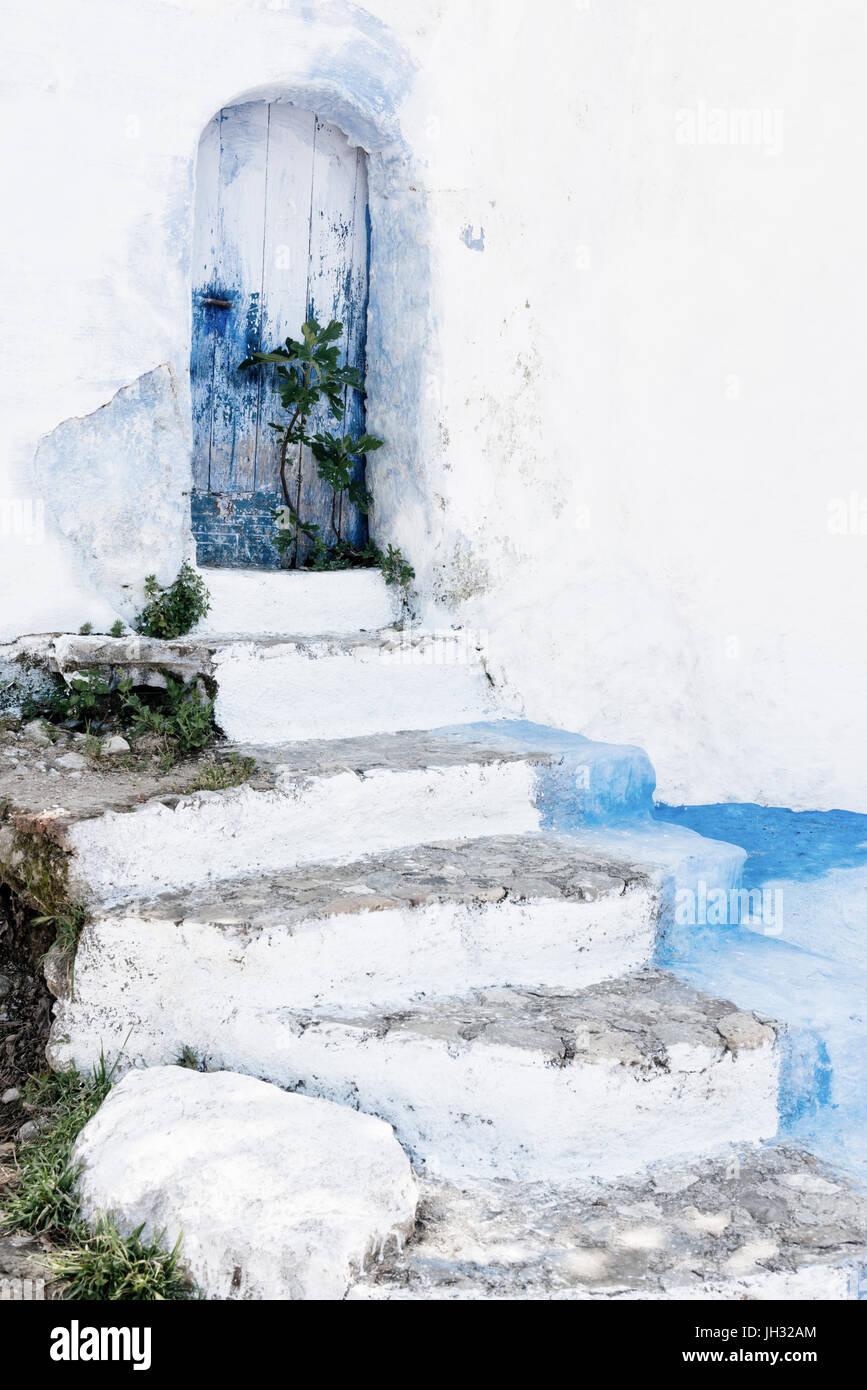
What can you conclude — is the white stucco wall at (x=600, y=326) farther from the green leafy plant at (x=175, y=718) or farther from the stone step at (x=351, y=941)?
the stone step at (x=351, y=941)

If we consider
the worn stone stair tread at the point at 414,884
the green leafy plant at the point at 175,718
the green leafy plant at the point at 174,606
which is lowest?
the worn stone stair tread at the point at 414,884

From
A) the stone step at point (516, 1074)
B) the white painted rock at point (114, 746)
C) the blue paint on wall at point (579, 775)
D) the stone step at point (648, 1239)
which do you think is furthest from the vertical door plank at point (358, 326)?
the stone step at point (648, 1239)

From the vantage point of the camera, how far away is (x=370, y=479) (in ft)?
16.2

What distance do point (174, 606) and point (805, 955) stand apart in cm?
240

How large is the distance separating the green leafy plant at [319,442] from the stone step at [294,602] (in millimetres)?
233

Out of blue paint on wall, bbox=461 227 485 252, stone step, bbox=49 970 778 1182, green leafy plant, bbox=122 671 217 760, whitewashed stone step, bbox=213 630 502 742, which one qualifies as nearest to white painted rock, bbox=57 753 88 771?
green leafy plant, bbox=122 671 217 760

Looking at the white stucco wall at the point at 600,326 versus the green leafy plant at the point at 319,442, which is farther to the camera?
the green leafy plant at the point at 319,442

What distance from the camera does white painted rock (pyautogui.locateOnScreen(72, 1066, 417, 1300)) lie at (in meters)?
2.00

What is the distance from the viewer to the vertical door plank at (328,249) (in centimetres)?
472

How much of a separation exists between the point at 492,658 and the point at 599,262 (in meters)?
1.63

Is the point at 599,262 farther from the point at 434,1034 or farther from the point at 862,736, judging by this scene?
the point at 434,1034

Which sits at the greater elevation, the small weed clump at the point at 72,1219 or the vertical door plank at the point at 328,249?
the vertical door plank at the point at 328,249

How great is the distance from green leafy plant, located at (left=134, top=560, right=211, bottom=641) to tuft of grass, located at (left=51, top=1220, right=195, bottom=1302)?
2266 mm

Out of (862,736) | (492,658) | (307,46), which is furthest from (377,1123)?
(307,46)
